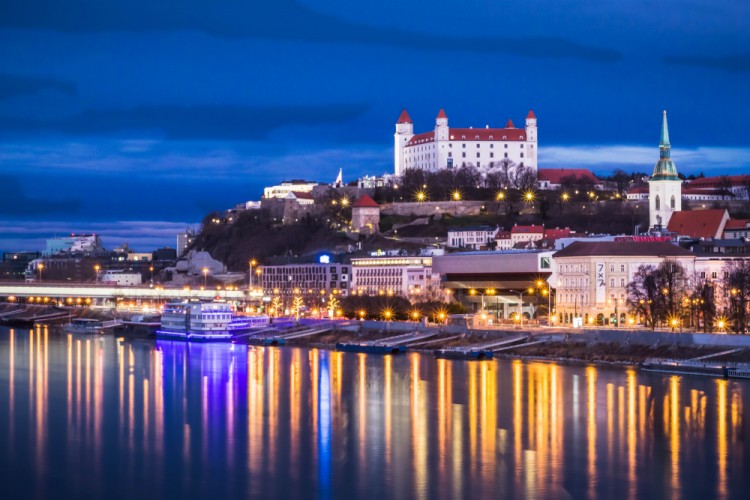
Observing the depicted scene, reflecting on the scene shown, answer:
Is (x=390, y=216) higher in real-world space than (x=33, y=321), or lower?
higher

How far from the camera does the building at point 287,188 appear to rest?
123m

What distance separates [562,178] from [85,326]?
41.2 meters

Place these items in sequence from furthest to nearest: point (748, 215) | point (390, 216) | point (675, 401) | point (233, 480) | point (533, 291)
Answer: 1. point (390, 216)
2. point (748, 215)
3. point (533, 291)
4. point (675, 401)
5. point (233, 480)

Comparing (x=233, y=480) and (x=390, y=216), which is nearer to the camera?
(x=233, y=480)

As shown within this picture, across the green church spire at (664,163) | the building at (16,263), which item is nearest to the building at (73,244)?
the building at (16,263)

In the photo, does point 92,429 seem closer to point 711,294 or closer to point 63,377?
point 63,377

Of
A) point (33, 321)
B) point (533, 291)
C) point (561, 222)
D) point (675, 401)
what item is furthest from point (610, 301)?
point (33, 321)

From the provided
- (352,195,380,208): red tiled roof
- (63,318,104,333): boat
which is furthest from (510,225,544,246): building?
(63,318,104,333): boat

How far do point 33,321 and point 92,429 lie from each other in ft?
196

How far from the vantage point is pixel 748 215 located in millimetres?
93000

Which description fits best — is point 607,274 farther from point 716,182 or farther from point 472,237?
point 716,182

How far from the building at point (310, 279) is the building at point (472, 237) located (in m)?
7.44

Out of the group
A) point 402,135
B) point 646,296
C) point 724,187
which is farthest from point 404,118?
point 646,296

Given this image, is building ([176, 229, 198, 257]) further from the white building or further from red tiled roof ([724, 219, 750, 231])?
red tiled roof ([724, 219, 750, 231])
